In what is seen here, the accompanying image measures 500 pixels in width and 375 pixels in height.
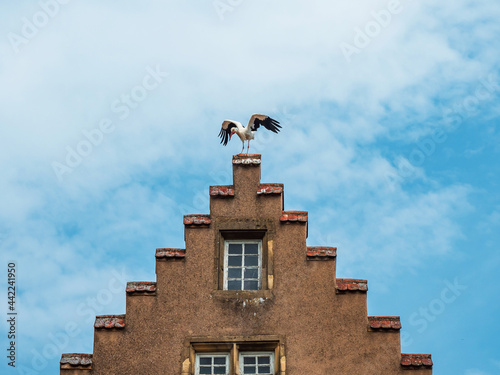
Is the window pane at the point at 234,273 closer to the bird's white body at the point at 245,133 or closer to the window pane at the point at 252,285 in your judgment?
Answer: the window pane at the point at 252,285

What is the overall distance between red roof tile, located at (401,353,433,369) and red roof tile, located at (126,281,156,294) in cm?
568

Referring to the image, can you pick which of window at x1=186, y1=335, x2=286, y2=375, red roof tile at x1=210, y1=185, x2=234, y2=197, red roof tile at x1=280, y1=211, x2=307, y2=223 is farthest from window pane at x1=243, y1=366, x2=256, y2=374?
red roof tile at x1=210, y1=185, x2=234, y2=197

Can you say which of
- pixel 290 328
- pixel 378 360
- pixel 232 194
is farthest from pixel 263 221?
pixel 378 360

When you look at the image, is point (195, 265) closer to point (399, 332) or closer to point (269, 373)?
point (269, 373)

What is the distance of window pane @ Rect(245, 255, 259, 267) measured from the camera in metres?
21.9

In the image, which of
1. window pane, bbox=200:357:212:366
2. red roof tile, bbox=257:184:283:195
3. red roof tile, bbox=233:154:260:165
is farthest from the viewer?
red roof tile, bbox=233:154:260:165

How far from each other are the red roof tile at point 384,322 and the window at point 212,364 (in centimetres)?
323

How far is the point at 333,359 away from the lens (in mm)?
20422

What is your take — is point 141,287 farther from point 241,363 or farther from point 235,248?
point 241,363

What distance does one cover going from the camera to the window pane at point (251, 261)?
861 inches

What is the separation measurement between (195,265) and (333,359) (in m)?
3.76

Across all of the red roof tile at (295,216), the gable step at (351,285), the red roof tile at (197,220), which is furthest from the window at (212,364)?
the red roof tile at (295,216)

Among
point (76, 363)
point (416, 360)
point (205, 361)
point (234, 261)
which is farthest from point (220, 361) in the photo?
point (416, 360)

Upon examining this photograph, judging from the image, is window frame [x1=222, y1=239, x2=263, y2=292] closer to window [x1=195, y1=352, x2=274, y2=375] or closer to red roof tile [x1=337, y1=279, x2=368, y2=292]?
window [x1=195, y1=352, x2=274, y2=375]
